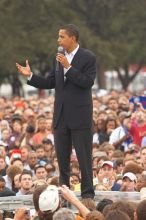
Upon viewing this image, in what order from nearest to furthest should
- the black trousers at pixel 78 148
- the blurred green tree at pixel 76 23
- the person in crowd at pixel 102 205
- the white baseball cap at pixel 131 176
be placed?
the person in crowd at pixel 102 205, the black trousers at pixel 78 148, the white baseball cap at pixel 131 176, the blurred green tree at pixel 76 23

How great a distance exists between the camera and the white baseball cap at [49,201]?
9219 millimetres

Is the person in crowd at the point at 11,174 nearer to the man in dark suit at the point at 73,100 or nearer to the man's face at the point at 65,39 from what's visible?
the man in dark suit at the point at 73,100

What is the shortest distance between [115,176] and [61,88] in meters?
3.81

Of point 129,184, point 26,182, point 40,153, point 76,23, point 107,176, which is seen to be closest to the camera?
point 129,184

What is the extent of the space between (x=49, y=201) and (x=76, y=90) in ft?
5.35

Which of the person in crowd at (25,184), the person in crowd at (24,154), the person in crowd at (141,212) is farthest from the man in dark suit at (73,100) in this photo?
the person in crowd at (24,154)

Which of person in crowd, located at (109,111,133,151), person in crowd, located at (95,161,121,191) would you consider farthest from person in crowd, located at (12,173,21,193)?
person in crowd, located at (109,111,133,151)

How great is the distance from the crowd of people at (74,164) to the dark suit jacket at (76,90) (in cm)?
76

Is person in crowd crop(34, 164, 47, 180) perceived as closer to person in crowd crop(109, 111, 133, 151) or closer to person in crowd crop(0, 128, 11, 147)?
person in crowd crop(109, 111, 133, 151)

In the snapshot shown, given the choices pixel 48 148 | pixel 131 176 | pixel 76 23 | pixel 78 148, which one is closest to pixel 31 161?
pixel 48 148

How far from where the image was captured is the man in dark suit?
1033 centimetres

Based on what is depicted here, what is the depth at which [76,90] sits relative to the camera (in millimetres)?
10484

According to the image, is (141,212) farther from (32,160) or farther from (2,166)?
(32,160)

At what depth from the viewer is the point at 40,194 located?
9.60 metres
